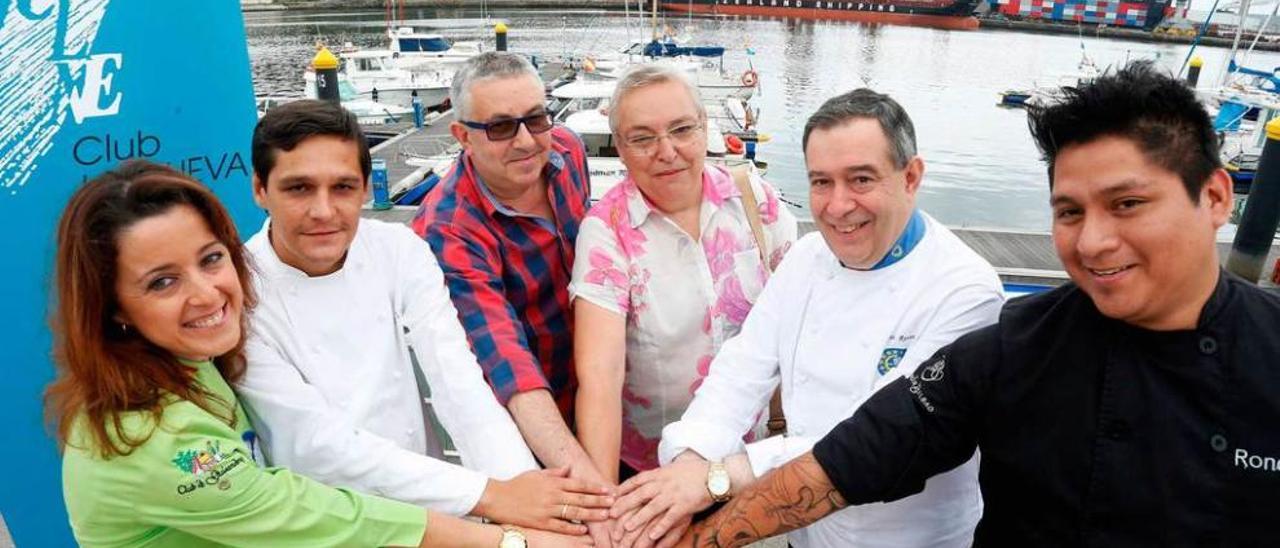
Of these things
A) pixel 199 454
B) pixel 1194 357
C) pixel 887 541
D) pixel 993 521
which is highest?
pixel 1194 357

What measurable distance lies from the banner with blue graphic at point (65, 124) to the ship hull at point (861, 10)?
58427 millimetres

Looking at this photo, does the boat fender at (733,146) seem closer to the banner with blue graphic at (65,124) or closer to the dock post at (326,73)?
the dock post at (326,73)

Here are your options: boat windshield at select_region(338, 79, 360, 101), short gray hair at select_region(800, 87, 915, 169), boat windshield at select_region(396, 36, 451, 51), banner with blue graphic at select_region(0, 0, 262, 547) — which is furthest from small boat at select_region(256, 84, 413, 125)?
short gray hair at select_region(800, 87, 915, 169)

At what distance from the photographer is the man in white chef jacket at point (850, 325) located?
1585mm

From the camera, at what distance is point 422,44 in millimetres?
28141

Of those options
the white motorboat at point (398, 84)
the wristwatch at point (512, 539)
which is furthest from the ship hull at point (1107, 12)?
the wristwatch at point (512, 539)

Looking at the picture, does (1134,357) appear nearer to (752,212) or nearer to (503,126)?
(752,212)

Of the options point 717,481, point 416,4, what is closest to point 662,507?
point 717,481

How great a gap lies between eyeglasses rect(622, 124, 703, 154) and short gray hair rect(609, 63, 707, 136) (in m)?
0.06

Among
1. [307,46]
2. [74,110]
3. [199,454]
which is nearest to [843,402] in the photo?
[199,454]

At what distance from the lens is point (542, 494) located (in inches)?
70.2

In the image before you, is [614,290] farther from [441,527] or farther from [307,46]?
[307,46]

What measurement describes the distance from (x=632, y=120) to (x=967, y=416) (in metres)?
1.09

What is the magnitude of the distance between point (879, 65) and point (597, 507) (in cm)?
4008
